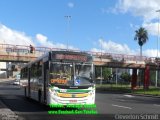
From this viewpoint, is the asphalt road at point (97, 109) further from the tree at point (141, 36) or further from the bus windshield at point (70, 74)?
the tree at point (141, 36)

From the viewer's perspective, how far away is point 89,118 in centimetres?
1728

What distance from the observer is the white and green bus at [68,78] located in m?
20.2

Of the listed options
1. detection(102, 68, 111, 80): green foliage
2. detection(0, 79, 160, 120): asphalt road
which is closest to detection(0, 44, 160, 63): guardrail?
detection(0, 79, 160, 120): asphalt road

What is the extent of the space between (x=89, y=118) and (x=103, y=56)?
5524 centimetres

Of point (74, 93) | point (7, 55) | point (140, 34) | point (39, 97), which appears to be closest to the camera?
point (74, 93)

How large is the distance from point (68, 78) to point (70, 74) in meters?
0.22

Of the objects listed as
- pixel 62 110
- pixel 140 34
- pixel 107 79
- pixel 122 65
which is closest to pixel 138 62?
pixel 122 65

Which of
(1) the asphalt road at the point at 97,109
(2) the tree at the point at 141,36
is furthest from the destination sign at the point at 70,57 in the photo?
(2) the tree at the point at 141,36

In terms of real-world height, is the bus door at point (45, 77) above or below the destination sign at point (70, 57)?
below

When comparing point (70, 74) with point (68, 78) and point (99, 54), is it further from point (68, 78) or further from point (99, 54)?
point (99, 54)

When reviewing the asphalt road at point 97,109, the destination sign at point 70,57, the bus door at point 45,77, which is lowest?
the asphalt road at point 97,109

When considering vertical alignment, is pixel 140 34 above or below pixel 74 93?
above

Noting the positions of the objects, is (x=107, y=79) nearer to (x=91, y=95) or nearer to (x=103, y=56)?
(x=103, y=56)

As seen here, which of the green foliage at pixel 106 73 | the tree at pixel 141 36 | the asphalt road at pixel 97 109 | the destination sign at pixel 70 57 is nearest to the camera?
the asphalt road at pixel 97 109
